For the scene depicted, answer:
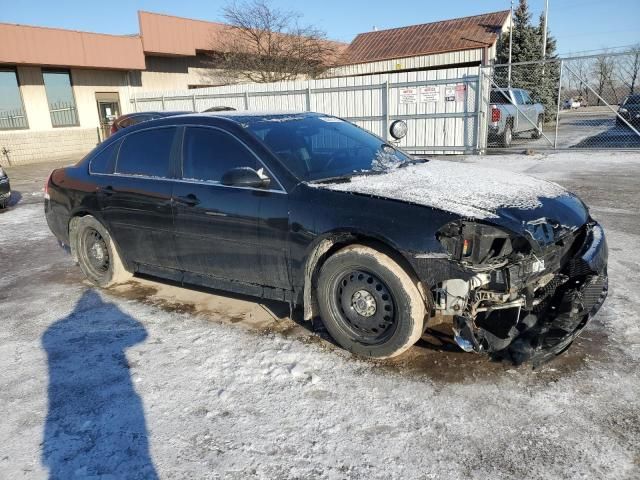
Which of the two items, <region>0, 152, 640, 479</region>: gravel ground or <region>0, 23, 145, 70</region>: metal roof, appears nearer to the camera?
<region>0, 152, 640, 479</region>: gravel ground

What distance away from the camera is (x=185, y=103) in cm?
2009

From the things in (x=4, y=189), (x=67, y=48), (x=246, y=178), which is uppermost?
(x=67, y=48)

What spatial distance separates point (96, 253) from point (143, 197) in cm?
114

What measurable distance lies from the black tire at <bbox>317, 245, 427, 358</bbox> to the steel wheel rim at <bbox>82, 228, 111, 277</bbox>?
2697 millimetres

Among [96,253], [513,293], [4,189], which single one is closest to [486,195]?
[513,293]

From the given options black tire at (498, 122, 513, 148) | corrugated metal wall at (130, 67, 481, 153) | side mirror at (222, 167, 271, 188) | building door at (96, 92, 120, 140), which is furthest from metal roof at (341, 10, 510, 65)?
side mirror at (222, 167, 271, 188)

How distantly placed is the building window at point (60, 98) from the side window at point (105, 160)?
A: 57.5 ft

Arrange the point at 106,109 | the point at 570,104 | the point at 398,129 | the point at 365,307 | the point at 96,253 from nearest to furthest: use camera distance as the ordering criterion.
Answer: the point at 365,307, the point at 96,253, the point at 398,129, the point at 106,109, the point at 570,104

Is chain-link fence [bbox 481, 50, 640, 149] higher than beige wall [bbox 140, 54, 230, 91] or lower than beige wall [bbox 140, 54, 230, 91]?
lower

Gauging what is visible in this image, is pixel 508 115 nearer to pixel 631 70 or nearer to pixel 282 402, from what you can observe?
pixel 631 70

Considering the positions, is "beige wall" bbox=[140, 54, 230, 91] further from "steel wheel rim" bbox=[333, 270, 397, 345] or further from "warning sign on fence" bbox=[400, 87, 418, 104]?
"steel wheel rim" bbox=[333, 270, 397, 345]

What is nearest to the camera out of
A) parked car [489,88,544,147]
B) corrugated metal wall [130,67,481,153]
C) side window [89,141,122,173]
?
side window [89,141,122,173]

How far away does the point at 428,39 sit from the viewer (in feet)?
83.6

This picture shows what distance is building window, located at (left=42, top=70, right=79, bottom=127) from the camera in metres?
19.7
